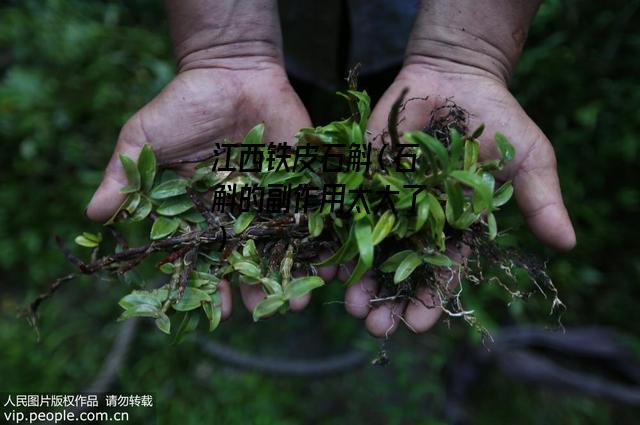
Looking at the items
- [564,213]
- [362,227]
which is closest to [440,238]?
[362,227]

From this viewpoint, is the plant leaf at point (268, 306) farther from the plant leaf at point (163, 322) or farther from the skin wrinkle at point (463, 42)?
the skin wrinkle at point (463, 42)

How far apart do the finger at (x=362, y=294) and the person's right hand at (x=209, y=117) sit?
119 millimetres

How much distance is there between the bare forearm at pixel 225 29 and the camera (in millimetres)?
1489

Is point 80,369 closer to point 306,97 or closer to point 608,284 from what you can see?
point 306,97

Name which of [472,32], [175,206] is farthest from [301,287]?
[472,32]

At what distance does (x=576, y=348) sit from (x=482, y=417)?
0.50m

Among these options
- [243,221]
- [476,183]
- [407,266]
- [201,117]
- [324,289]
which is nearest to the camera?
[476,183]

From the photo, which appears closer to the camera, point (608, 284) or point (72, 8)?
point (608, 284)

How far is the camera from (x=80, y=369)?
2.23 meters

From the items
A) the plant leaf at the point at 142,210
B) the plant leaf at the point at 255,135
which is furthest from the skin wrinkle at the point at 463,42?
the plant leaf at the point at 142,210

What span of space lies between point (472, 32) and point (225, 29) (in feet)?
2.23

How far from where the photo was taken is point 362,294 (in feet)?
4.53

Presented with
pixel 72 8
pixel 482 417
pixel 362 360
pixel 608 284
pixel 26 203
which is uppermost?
pixel 72 8

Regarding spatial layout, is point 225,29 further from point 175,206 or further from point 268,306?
point 268,306
